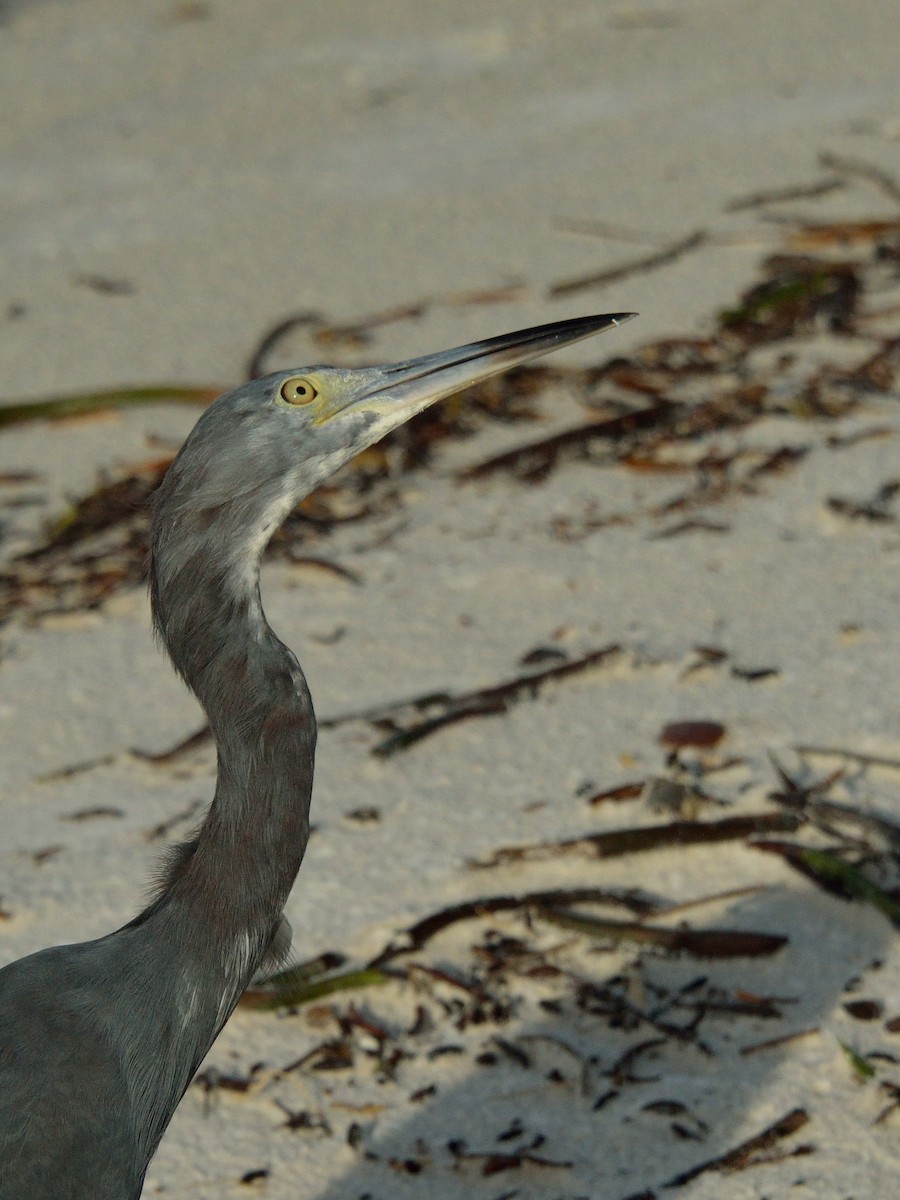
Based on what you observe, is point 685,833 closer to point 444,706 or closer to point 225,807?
point 444,706

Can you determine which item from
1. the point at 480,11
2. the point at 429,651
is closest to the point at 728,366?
the point at 429,651

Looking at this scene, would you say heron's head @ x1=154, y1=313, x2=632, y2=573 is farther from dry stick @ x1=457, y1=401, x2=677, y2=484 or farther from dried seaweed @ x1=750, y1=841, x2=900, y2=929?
dry stick @ x1=457, y1=401, x2=677, y2=484

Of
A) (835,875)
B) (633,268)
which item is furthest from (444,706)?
(633,268)

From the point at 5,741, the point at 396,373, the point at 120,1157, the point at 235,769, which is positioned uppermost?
Result: the point at 396,373

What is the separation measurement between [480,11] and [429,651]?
193 inches

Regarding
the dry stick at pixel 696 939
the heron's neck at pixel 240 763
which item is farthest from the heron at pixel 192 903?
the dry stick at pixel 696 939

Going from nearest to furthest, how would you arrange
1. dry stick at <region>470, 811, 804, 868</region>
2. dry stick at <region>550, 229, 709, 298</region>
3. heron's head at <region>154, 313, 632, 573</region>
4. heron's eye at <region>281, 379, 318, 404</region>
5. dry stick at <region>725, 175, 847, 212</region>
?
heron's head at <region>154, 313, 632, 573</region> < heron's eye at <region>281, 379, 318, 404</region> < dry stick at <region>470, 811, 804, 868</region> < dry stick at <region>550, 229, 709, 298</region> < dry stick at <region>725, 175, 847, 212</region>

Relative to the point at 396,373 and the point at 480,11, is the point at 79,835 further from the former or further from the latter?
the point at 480,11

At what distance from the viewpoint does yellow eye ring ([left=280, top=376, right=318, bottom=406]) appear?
2656 mm

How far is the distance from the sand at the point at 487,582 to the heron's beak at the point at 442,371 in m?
1.07

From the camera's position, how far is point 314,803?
3.69m

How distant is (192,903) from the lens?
2.48 meters

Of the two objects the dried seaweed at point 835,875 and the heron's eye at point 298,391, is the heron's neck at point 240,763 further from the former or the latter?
the dried seaweed at point 835,875

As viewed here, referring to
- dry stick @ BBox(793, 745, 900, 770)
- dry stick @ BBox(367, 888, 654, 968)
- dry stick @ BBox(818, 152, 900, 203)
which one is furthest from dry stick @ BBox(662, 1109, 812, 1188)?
dry stick @ BBox(818, 152, 900, 203)
